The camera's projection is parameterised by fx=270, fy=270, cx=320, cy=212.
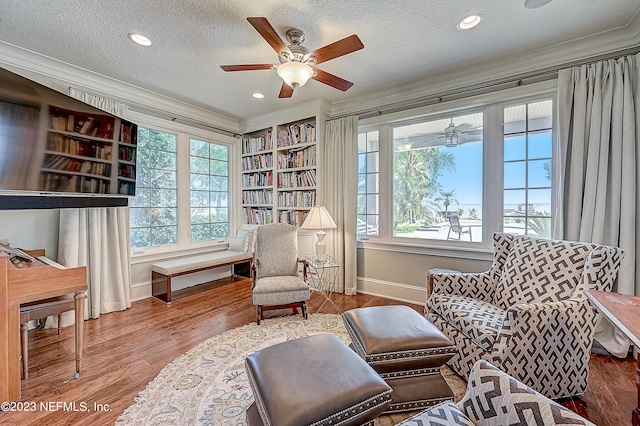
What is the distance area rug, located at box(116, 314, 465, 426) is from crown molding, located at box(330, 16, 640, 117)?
9.24 feet

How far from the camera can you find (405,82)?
3.21 m

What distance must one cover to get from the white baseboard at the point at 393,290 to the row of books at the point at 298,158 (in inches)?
71.7

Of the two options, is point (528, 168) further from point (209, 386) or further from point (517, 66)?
point (209, 386)

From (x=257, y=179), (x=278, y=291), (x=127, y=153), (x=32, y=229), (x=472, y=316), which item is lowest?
(x=278, y=291)

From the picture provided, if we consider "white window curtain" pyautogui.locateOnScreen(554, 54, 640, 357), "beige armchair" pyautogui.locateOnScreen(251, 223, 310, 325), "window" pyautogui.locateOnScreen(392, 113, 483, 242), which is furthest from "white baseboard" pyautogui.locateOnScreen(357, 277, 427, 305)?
"white window curtain" pyautogui.locateOnScreen(554, 54, 640, 357)

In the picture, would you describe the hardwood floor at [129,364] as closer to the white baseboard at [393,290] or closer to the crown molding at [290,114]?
the white baseboard at [393,290]

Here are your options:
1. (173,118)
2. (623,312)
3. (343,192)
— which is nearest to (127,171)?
(173,118)

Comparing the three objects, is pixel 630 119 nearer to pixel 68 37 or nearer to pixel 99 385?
pixel 99 385

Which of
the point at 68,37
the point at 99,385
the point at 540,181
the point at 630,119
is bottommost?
the point at 99,385

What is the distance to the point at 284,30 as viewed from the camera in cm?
222

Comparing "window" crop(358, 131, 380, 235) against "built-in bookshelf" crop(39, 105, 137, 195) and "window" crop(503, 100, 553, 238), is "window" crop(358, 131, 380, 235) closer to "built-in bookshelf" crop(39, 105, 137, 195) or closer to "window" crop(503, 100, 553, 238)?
"window" crop(503, 100, 553, 238)

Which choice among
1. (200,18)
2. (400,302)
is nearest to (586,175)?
(400,302)

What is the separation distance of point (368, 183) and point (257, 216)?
1.97 m

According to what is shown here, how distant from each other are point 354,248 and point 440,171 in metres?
1.44
